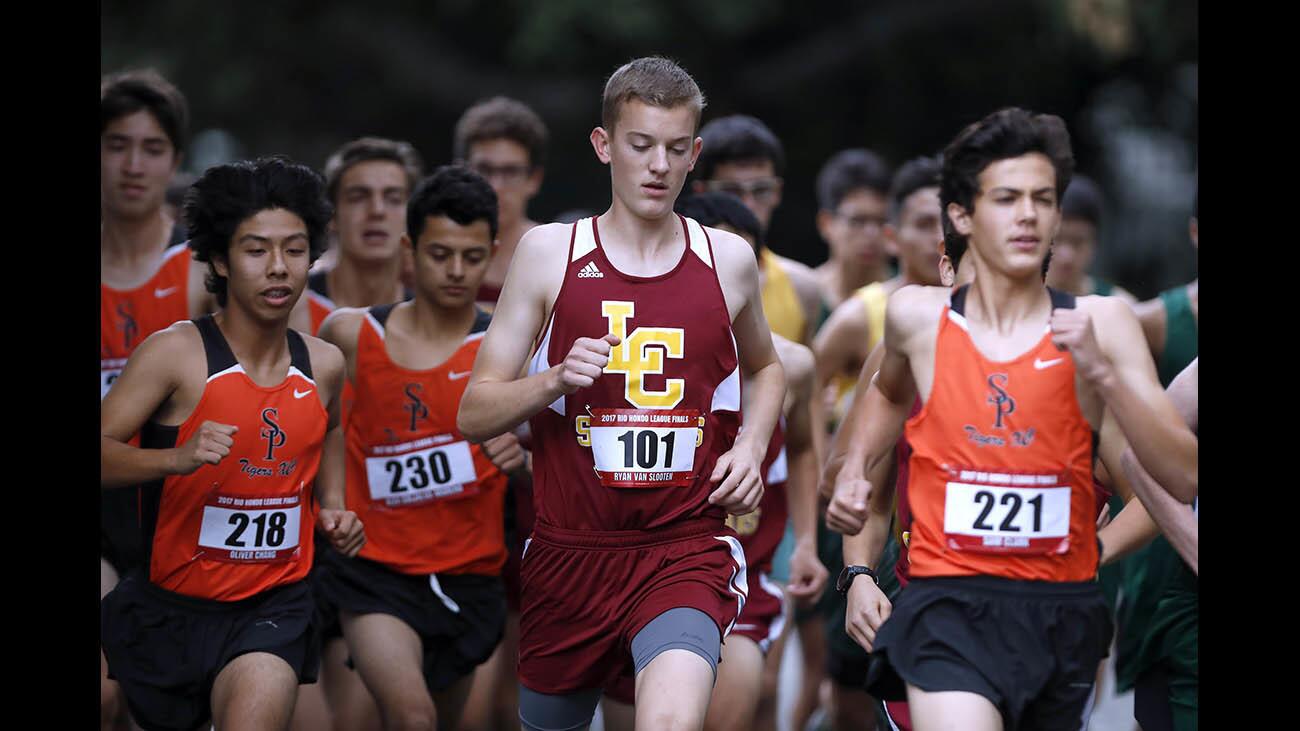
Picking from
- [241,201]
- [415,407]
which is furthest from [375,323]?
[241,201]

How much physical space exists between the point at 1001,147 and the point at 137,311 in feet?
11.2

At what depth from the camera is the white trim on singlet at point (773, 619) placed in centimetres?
626

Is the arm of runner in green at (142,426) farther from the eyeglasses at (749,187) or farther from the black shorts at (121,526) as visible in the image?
the eyeglasses at (749,187)

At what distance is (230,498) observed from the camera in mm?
5238

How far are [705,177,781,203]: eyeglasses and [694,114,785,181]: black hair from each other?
0.11 metres

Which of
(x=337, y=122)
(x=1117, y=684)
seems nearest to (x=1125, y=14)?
(x=337, y=122)

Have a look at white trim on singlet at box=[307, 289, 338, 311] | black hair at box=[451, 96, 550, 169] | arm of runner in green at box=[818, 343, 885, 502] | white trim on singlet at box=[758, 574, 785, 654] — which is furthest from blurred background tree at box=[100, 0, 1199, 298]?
arm of runner in green at box=[818, 343, 885, 502]

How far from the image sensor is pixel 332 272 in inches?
292

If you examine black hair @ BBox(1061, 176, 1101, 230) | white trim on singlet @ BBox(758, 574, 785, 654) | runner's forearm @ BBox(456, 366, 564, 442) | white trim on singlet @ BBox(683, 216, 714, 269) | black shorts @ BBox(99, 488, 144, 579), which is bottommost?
white trim on singlet @ BBox(758, 574, 785, 654)

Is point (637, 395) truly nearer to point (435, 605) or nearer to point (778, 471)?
point (435, 605)

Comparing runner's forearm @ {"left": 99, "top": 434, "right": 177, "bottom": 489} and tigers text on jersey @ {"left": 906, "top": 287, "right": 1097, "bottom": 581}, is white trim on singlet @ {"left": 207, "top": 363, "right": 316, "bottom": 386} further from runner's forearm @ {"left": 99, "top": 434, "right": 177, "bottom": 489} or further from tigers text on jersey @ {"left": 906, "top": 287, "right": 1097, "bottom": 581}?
tigers text on jersey @ {"left": 906, "top": 287, "right": 1097, "bottom": 581}

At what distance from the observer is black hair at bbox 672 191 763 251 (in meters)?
6.44

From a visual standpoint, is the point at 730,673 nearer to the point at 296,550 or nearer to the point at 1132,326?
the point at 296,550
